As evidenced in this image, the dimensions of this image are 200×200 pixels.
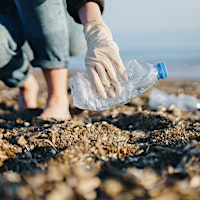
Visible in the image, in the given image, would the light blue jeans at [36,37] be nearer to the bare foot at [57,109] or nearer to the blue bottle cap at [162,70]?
the bare foot at [57,109]

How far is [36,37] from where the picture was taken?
311 centimetres

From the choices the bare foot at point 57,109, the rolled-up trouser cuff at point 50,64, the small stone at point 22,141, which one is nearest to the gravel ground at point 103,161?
the small stone at point 22,141

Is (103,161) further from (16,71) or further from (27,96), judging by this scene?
(27,96)

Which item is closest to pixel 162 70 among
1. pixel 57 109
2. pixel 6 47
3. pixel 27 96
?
pixel 57 109

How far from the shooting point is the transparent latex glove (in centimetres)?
312

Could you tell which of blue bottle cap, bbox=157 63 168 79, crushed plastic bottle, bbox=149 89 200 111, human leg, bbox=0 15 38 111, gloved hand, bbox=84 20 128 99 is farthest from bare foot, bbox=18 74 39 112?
blue bottle cap, bbox=157 63 168 79

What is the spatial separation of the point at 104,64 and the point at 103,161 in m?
0.80

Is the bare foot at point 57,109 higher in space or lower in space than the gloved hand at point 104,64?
lower

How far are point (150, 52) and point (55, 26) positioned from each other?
11.5 m

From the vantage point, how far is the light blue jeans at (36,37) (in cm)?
300

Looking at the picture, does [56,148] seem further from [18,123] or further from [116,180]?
[18,123]

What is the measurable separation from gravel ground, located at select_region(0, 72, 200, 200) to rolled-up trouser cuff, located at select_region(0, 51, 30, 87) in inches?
18.1

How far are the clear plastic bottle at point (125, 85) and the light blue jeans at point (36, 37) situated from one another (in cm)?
66

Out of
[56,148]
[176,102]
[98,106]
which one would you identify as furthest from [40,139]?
[176,102]
